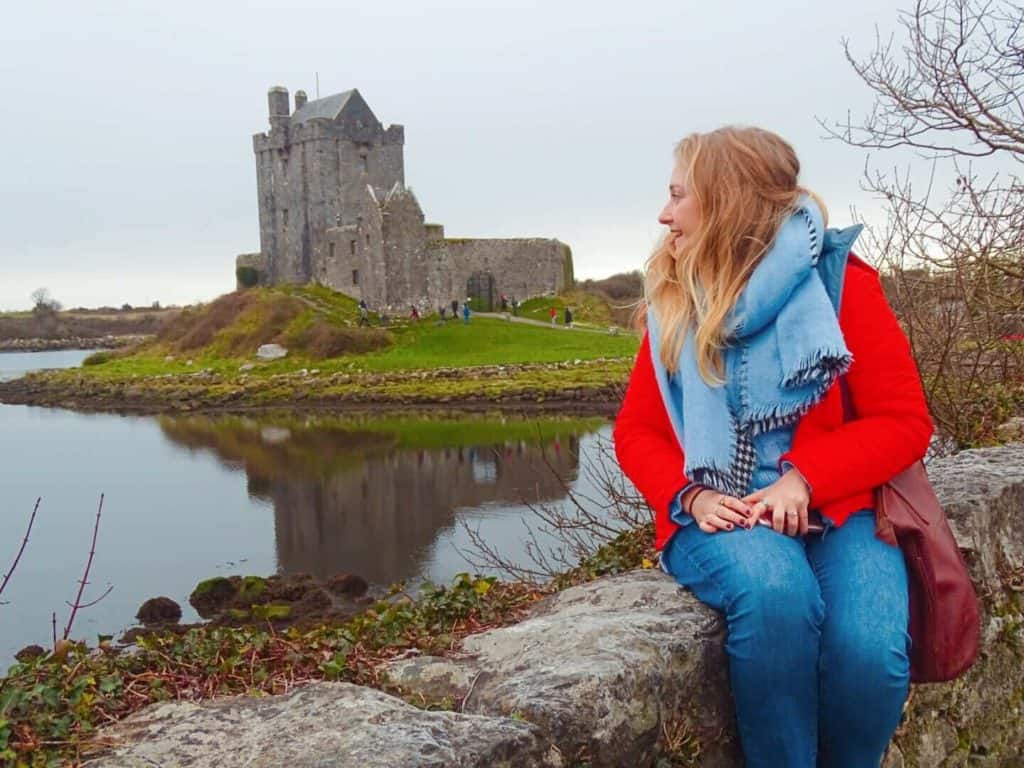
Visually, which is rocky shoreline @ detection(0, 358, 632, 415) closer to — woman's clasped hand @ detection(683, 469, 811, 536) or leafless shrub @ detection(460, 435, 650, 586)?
leafless shrub @ detection(460, 435, 650, 586)

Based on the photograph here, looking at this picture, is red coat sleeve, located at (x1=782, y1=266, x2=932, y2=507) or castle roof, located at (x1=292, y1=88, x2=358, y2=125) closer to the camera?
red coat sleeve, located at (x1=782, y1=266, x2=932, y2=507)

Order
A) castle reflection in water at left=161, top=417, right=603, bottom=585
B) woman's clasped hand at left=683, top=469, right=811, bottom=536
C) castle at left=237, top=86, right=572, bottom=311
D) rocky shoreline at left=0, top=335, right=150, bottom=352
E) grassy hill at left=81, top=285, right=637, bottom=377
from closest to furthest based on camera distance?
woman's clasped hand at left=683, top=469, right=811, bottom=536
castle reflection in water at left=161, top=417, right=603, bottom=585
grassy hill at left=81, top=285, right=637, bottom=377
castle at left=237, top=86, right=572, bottom=311
rocky shoreline at left=0, top=335, right=150, bottom=352

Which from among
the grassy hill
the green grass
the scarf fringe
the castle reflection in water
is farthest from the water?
the green grass

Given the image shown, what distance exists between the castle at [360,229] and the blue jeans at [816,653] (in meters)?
41.8

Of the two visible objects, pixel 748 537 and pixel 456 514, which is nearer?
pixel 748 537

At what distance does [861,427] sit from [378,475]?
18757 mm

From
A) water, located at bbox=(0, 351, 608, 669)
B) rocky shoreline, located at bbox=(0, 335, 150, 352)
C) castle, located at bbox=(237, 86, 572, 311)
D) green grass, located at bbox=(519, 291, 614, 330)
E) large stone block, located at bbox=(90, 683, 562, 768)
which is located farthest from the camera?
rocky shoreline, located at bbox=(0, 335, 150, 352)

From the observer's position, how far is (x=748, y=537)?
272 centimetres

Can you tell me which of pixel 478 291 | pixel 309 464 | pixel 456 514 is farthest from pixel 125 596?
pixel 478 291

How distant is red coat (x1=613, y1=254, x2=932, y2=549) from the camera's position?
2.76 metres

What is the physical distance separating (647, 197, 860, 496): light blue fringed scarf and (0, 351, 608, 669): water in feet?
16.7

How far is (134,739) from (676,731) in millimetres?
1374

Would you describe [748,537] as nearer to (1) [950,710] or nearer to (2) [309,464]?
(1) [950,710]

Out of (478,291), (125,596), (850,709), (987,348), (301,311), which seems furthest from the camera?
(478,291)
